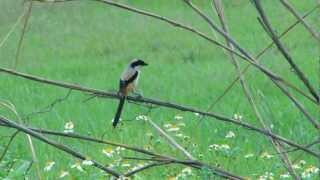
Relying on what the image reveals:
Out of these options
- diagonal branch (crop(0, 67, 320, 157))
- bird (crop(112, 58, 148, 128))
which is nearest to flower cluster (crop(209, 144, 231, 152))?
bird (crop(112, 58, 148, 128))

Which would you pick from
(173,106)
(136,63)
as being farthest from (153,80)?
(173,106)

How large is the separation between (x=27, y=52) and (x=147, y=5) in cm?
445

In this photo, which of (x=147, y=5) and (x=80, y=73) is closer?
(x=80, y=73)

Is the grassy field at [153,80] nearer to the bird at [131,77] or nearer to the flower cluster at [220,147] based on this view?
the flower cluster at [220,147]

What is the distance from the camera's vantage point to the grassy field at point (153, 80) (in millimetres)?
7023

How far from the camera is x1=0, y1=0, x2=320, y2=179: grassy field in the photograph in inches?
277

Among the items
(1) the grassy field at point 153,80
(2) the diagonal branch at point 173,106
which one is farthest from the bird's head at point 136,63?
(2) the diagonal branch at point 173,106

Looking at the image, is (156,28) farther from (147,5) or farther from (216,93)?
(216,93)

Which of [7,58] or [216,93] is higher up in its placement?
[7,58]

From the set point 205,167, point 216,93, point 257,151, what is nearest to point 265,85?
point 216,93

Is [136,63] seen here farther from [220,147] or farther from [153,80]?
[153,80]

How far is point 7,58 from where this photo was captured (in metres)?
15.6

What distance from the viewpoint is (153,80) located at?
41.0ft

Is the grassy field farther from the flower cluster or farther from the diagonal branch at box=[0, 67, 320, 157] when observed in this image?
the diagonal branch at box=[0, 67, 320, 157]
